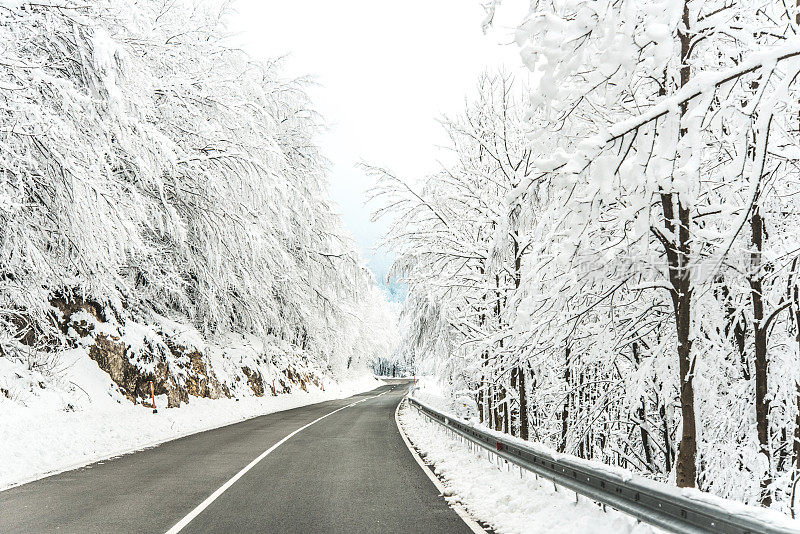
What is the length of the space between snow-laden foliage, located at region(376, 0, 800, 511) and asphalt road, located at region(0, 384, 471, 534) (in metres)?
2.55

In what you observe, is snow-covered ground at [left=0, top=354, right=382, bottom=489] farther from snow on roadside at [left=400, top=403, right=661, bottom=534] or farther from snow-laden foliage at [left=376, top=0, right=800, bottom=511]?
A: snow-laden foliage at [left=376, top=0, right=800, bottom=511]

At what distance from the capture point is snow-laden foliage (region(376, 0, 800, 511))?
3.72 m

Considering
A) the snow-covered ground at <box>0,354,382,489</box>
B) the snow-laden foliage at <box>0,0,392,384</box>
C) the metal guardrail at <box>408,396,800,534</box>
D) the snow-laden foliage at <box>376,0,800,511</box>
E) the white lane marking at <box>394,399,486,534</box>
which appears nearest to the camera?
the metal guardrail at <box>408,396,800,534</box>

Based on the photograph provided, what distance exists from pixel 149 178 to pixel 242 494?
7160mm

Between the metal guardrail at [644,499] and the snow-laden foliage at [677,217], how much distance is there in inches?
35.2

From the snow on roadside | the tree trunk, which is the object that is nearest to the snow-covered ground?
the snow on roadside

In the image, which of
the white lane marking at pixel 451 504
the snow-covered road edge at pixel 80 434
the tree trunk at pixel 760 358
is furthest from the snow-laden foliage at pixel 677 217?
the snow-covered road edge at pixel 80 434

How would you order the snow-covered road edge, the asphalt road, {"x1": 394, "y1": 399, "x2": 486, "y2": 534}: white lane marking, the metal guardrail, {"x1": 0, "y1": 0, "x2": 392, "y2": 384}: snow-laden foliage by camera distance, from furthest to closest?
1. the snow-covered road edge
2. {"x1": 0, "y1": 0, "x2": 392, "y2": 384}: snow-laden foliage
3. the asphalt road
4. {"x1": 394, "y1": 399, "x2": 486, "y2": 534}: white lane marking
5. the metal guardrail

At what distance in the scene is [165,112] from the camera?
15336 mm

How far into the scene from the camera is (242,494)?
25.7 feet

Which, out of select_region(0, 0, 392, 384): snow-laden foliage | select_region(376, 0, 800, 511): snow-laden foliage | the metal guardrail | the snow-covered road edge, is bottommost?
the snow-covered road edge

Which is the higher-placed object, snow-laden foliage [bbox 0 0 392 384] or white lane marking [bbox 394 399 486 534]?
→ snow-laden foliage [bbox 0 0 392 384]

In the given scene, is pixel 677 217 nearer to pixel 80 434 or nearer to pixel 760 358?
pixel 760 358

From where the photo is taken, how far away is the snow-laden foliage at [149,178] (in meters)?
9.85
